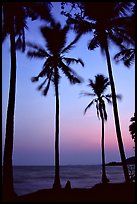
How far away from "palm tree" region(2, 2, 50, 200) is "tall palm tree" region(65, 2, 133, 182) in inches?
99.3

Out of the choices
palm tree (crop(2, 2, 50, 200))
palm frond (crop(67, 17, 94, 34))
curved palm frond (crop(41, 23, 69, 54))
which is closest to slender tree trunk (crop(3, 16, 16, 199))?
palm tree (crop(2, 2, 50, 200))

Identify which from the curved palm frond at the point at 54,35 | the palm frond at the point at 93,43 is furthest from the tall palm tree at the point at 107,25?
the curved palm frond at the point at 54,35

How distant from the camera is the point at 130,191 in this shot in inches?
540

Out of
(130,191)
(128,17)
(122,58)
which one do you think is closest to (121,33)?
→ (128,17)

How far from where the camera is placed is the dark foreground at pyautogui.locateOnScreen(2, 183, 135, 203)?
13.0m

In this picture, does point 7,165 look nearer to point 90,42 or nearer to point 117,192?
point 117,192

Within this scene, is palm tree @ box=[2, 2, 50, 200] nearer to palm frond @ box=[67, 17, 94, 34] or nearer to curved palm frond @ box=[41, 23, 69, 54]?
palm frond @ box=[67, 17, 94, 34]

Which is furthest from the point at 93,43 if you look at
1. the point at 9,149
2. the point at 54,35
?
the point at 9,149

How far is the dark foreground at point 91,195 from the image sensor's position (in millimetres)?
12991

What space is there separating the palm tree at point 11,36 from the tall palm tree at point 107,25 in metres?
2.52

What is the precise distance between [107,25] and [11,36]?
5.79 meters

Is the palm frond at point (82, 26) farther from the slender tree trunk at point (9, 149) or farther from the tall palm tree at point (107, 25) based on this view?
the slender tree trunk at point (9, 149)

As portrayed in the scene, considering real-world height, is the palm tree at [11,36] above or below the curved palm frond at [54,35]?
Result: below

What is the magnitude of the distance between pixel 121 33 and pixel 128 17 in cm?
96
